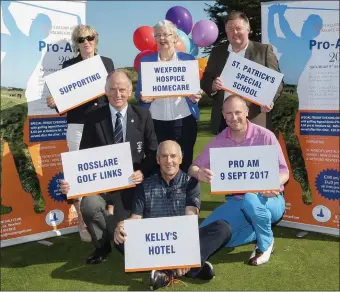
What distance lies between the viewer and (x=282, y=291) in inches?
136

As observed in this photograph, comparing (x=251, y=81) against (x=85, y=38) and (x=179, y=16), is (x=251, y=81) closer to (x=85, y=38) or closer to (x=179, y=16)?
(x=85, y=38)

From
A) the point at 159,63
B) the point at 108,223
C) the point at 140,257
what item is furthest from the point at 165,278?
the point at 159,63

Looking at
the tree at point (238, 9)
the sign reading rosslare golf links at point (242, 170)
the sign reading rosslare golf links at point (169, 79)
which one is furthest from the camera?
the tree at point (238, 9)

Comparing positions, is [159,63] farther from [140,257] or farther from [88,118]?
[140,257]

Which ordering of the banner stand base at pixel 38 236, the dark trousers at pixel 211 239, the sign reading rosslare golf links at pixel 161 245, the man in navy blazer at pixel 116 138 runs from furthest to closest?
1. the banner stand base at pixel 38 236
2. the man in navy blazer at pixel 116 138
3. the dark trousers at pixel 211 239
4. the sign reading rosslare golf links at pixel 161 245

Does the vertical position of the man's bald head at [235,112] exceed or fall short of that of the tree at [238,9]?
it falls short

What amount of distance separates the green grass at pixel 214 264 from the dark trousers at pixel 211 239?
0.81 feet

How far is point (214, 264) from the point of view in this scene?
4.05m

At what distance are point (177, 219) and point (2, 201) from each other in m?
2.25

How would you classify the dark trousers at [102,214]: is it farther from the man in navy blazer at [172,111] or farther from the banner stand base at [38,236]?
the banner stand base at [38,236]

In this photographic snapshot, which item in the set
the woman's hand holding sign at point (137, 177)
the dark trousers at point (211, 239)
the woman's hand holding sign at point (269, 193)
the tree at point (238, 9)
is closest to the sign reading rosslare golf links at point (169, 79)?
the woman's hand holding sign at point (137, 177)

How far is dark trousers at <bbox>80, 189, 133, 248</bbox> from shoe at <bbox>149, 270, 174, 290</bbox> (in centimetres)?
65

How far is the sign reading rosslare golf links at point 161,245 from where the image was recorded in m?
3.37

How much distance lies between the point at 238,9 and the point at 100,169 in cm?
2448
